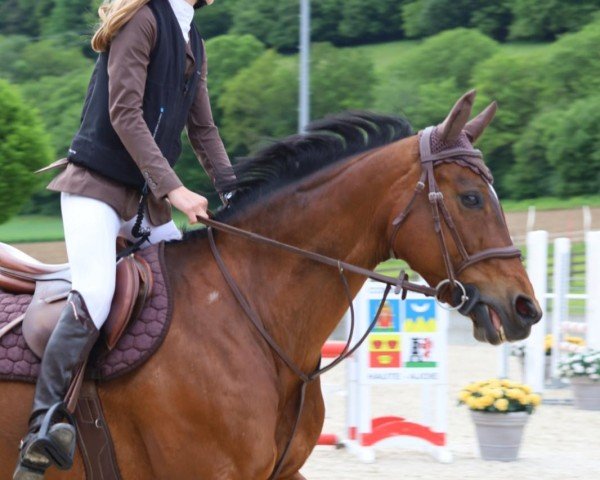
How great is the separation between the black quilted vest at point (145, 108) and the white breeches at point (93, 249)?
15cm

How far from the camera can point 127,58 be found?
12.7ft

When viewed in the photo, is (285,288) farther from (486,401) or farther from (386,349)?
(486,401)

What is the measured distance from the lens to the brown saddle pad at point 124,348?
384 cm

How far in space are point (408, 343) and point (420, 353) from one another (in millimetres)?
119

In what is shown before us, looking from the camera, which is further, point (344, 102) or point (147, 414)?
point (344, 102)

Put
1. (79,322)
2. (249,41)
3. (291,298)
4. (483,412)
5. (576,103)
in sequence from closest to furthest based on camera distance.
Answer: (79,322) < (291,298) < (483,412) < (576,103) < (249,41)

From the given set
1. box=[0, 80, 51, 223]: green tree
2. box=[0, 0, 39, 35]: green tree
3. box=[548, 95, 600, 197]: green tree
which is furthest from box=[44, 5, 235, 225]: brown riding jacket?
box=[0, 0, 39, 35]: green tree

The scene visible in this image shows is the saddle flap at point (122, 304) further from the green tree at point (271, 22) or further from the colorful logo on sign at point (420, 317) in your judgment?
the green tree at point (271, 22)

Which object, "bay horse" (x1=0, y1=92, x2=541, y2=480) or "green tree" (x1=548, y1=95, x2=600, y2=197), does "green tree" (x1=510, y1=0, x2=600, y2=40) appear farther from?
"bay horse" (x1=0, y1=92, x2=541, y2=480)

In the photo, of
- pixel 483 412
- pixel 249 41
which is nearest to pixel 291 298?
pixel 483 412

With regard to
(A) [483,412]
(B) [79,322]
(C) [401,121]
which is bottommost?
(A) [483,412]

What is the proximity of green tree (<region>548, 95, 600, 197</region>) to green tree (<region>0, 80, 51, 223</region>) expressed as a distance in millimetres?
29009

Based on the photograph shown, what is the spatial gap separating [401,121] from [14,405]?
1788mm

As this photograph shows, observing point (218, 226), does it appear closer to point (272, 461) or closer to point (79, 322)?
point (79, 322)
